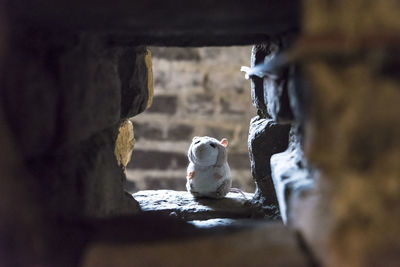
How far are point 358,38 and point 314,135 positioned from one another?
0.17 metres

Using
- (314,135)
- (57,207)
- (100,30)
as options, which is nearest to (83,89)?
(100,30)

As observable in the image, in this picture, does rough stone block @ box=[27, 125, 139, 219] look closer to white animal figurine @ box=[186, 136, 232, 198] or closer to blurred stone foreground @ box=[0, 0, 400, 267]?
blurred stone foreground @ box=[0, 0, 400, 267]

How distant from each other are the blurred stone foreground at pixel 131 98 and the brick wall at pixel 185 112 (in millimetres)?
1758

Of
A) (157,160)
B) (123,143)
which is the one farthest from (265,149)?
(157,160)

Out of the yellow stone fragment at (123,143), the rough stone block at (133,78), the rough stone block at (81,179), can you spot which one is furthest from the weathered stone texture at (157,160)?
the rough stone block at (81,179)

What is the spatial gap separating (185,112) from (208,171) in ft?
4.57

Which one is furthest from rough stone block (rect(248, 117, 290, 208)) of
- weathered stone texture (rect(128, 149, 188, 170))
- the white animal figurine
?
weathered stone texture (rect(128, 149, 188, 170))

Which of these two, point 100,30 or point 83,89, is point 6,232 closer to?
point 83,89

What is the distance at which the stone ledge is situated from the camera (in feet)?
5.44

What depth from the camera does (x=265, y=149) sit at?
66.1 inches

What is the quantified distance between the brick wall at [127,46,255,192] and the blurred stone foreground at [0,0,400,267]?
5.77 ft

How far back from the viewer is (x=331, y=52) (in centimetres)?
66

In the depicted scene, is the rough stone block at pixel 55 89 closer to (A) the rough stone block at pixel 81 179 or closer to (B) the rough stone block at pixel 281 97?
(A) the rough stone block at pixel 81 179

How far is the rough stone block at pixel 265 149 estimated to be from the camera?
165cm
